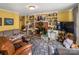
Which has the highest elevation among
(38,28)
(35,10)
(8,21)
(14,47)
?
(35,10)

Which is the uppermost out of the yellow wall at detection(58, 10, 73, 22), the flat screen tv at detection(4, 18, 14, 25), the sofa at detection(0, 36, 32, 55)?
the yellow wall at detection(58, 10, 73, 22)

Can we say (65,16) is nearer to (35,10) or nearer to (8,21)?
(35,10)

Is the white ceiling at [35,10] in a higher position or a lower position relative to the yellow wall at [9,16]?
higher

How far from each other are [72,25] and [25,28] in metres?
0.78

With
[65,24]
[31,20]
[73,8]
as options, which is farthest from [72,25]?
[31,20]

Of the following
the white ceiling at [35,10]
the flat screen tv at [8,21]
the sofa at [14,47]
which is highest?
the white ceiling at [35,10]

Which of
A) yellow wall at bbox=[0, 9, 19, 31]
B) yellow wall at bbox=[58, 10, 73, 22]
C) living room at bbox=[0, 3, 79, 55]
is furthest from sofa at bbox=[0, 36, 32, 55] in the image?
yellow wall at bbox=[58, 10, 73, 22]

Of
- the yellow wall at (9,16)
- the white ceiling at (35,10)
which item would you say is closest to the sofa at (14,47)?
the yellow wall at (9,16)

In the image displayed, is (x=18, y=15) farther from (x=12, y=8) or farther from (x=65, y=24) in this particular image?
(x=65, y=24)

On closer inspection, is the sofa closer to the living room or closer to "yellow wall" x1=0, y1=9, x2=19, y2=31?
the living room

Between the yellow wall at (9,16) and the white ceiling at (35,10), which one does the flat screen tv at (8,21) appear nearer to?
the yellow wall at (9,16)

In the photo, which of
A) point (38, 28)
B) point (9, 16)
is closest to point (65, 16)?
point (38, 28)

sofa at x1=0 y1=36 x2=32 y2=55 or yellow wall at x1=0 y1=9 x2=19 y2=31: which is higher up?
yellow wall at x1=0 y1=9 x2=19 y2=31
